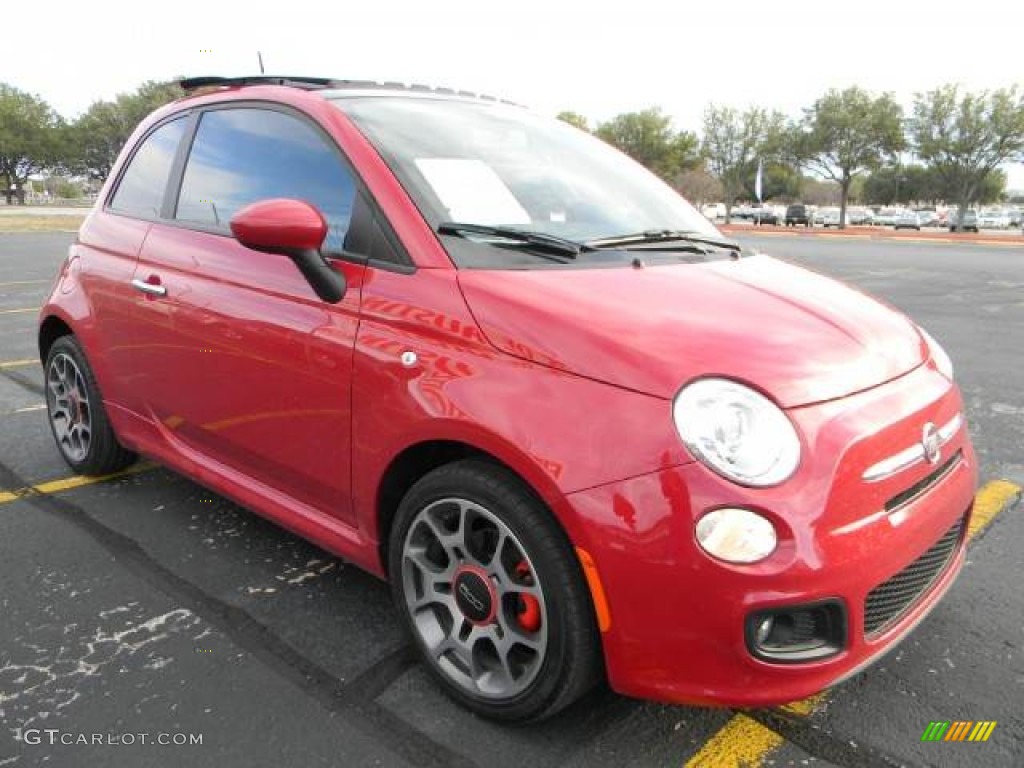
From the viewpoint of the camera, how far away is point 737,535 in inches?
65.9

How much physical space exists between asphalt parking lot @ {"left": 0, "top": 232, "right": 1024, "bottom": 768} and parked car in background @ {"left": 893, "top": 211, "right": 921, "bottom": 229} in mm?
50903

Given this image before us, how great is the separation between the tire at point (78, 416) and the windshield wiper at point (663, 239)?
2477 millimetres

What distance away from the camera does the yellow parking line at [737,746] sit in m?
1.97

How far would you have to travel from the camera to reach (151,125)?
3.60 meters

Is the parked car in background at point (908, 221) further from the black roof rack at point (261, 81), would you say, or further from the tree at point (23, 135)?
the tree at point (23, 135)

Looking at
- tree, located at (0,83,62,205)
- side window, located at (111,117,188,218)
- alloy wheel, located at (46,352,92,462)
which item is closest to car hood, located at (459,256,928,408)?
side window, located at (111,117,188,218)

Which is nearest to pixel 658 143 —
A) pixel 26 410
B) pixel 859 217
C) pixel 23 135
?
pixel 859 217

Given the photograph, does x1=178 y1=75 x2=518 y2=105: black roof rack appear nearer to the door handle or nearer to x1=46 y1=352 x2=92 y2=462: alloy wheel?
the door handle

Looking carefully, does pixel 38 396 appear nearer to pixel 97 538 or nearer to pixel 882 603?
pixel 97 538

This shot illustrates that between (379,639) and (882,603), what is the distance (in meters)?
1.46

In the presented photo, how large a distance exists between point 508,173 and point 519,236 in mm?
422

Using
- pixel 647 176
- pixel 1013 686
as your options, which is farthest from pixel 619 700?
pixel 647 176

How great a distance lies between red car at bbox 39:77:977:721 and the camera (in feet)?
5.69

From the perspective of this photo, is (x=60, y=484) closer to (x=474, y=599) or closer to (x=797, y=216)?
(x=474, y=599)
